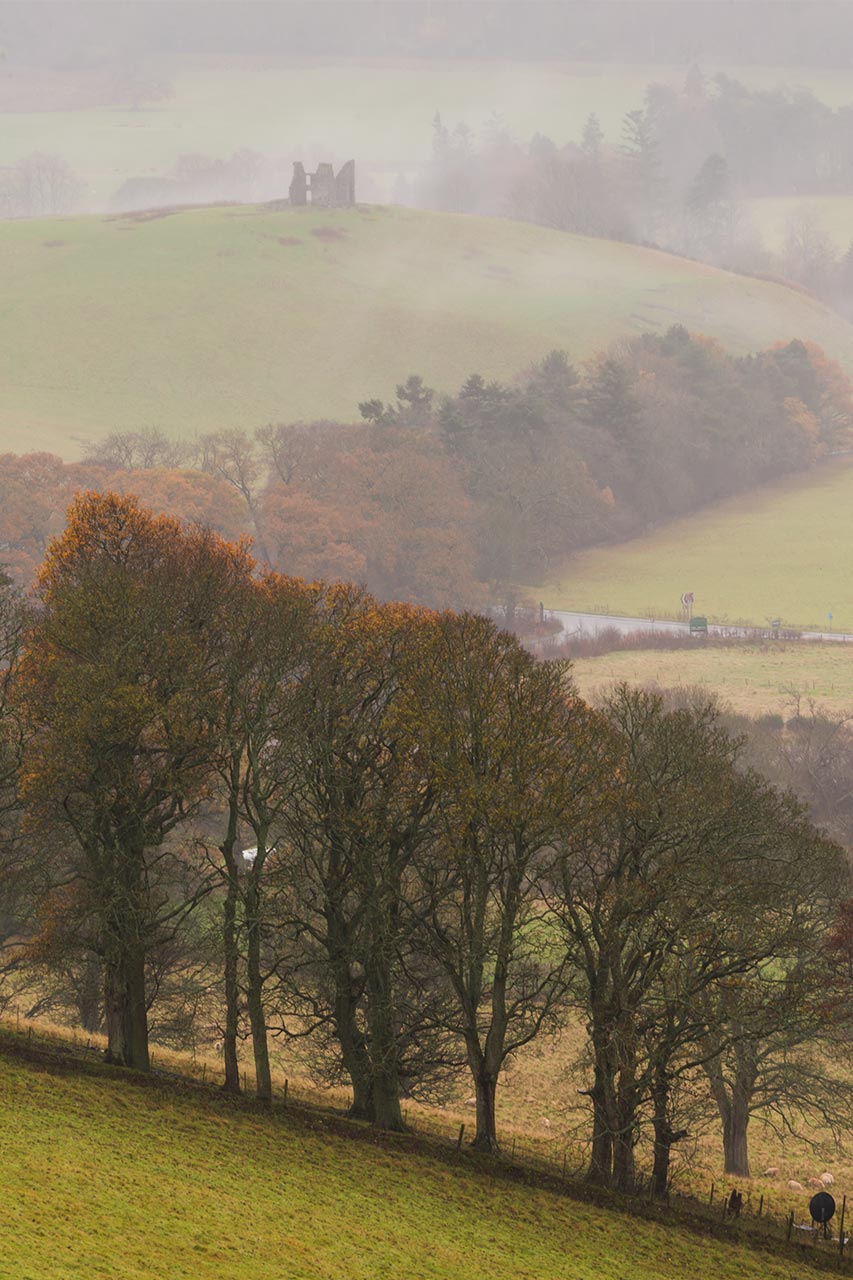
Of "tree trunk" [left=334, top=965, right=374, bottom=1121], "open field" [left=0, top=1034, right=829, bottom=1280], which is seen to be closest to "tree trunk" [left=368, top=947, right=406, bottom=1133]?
"tree trunk" [left=334, top=965, right=374, bottom=1121]

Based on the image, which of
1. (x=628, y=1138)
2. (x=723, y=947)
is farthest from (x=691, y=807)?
(x=628, y=1138)

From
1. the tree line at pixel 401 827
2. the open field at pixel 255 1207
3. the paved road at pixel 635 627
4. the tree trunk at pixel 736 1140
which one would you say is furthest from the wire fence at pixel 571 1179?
the paved road at pixel 635 627

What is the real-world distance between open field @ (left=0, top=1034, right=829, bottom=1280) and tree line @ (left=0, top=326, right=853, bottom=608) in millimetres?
82858

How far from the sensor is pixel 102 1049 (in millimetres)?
43250

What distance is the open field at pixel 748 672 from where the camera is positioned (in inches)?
4124

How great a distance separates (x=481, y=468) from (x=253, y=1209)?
12282 cm

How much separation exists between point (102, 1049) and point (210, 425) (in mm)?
140154

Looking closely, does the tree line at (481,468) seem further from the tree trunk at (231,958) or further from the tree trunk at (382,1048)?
the tree trunk at (382,1048)

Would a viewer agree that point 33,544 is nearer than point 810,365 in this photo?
Yes

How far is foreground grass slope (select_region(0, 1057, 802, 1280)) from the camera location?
25984mm

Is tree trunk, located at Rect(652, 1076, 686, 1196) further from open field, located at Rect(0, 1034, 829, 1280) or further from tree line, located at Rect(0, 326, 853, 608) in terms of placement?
tree line, located at Rect(0, 326, 853, 608)

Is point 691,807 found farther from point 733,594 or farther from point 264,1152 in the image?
point 733,594

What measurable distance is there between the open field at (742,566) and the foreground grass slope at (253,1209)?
10444cm

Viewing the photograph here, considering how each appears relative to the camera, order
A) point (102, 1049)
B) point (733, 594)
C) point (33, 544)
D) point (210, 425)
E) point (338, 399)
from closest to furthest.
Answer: point (102, 1049) → point (33, 544) → point (733, 594) → point (210, 425) → point (338, 399)
